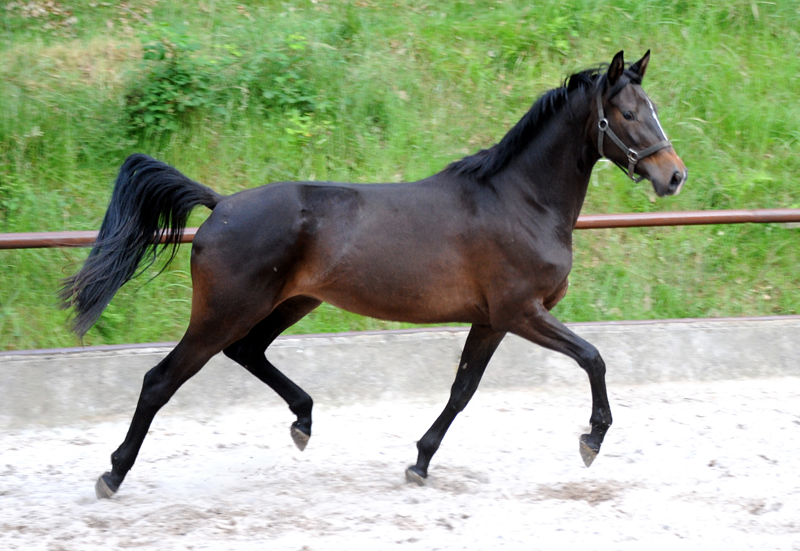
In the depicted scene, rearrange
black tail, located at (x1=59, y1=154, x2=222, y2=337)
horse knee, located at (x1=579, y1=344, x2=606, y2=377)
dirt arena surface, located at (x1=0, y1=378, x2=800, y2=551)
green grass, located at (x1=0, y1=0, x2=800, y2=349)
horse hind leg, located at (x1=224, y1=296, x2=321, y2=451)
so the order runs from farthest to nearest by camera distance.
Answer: green grass, located at (x1=0, y1=0, x2=800, y2=349) → horse hind leg, located at (x1=224, y1=296, x2=321, y2=451) → black tail, located at (x1=59, y1=154, x2=222, y2=337) → horse knee, located at (x1=579, y1=344, x2=606, y2=377) → dirt arena surface, located at (x1=0, y1=378, x2=800, y2=551)

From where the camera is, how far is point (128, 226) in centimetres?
363

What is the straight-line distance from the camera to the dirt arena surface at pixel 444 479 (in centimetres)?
310

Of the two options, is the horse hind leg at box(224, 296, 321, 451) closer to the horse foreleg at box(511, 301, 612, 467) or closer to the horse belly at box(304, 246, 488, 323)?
the horse belly at box(304, 246, 488, 323)

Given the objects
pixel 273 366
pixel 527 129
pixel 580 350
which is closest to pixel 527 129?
pixel 527 129

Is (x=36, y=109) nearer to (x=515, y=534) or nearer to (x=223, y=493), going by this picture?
(x=223, y=493)

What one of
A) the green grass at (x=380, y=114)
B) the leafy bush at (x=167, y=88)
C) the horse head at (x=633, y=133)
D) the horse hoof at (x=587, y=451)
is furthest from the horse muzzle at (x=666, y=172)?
the leafy bush at (x=167, y=88)

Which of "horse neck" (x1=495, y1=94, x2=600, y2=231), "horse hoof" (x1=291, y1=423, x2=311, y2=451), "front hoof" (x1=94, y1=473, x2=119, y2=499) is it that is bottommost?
"front hoof" (x1=94, y1=473, x2=119, y2=499)

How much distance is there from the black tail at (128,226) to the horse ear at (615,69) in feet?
6.13

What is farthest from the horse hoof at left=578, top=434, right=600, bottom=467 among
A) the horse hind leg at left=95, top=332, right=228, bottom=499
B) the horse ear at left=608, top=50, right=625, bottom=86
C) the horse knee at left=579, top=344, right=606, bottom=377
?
the horse hind leg at left=95, top=332, right=228, bottom=499

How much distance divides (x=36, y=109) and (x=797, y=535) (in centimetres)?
650

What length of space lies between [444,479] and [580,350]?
961mm

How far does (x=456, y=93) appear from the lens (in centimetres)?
741

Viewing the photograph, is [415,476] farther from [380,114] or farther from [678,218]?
[380,114]

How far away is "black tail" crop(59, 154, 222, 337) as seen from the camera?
3.62 meters
